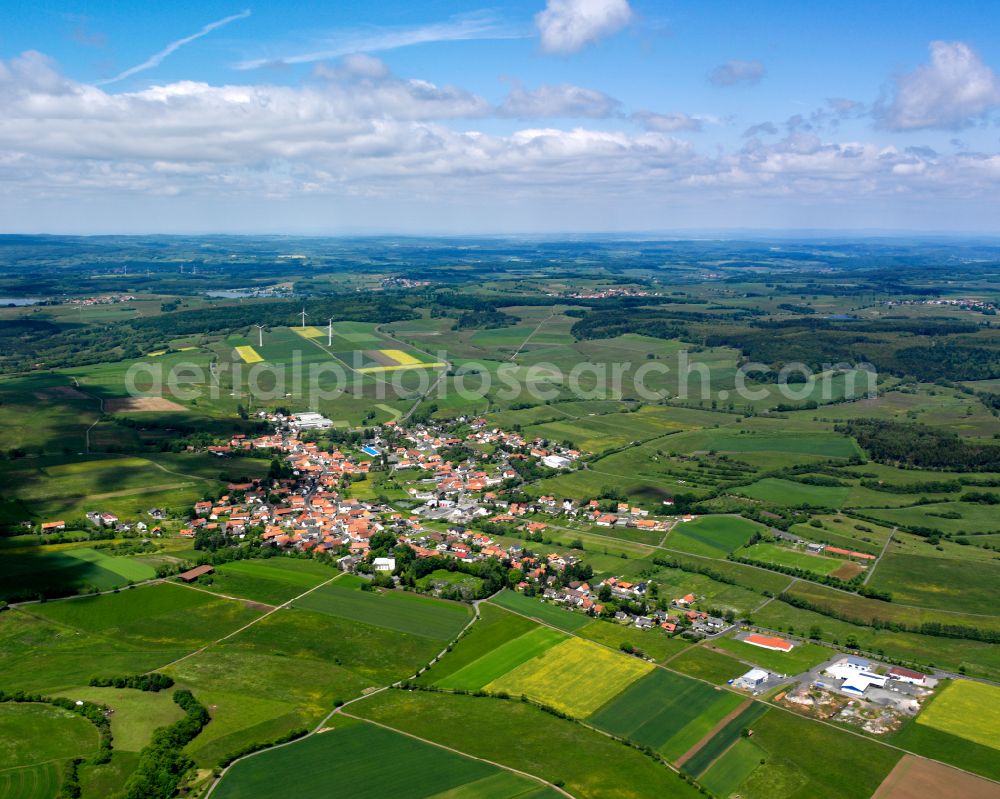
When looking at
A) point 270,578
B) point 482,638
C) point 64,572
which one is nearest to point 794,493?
point 482,638

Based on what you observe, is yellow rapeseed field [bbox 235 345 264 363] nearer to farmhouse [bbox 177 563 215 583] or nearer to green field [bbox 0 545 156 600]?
green field [bbox 0 545 156 600]

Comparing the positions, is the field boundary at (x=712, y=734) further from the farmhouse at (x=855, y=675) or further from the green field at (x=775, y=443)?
the green field at (x=775, y=443)

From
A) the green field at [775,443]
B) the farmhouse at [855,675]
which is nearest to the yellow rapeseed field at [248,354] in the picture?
the green field at [775,443]

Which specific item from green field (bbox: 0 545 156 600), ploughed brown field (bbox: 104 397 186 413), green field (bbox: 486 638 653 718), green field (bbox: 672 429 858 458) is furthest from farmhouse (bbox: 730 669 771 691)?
ploughed brown field (bbox: 104 397 186 413)

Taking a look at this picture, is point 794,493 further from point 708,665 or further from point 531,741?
point 531,741

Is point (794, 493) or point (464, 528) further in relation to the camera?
point (794, 493)

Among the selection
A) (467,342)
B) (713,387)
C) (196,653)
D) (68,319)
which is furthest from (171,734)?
(68,319)

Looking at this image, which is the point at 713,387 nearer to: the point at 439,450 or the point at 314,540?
the point at 439,450
